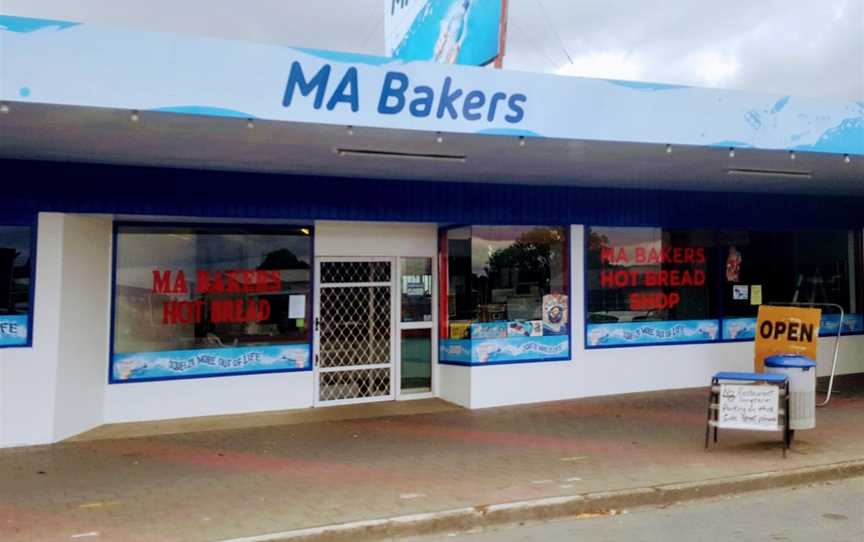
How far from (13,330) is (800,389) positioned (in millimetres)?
8813

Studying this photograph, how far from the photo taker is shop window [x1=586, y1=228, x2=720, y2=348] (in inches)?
439

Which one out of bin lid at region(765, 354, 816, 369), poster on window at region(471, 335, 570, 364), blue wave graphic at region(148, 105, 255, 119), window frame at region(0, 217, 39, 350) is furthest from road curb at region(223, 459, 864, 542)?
window frame at region(0, 217, 39, 350)

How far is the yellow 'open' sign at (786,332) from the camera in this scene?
9.41 metres

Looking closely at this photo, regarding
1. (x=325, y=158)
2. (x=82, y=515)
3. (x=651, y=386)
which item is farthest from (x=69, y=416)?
(x=651, y=386)

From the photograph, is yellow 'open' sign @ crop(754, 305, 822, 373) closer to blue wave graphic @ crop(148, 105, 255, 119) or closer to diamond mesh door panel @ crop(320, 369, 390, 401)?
diamond mesh door panel @ crop(320, 369, 390, 401)

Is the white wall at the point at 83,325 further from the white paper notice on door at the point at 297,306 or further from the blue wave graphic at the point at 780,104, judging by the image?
the blue wave graphic at the point at 780,104

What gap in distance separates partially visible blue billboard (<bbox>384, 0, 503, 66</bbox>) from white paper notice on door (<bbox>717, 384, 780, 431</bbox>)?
16.9 ft

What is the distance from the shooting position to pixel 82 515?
18.7ft

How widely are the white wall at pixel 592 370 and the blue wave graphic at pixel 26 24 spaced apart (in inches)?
261

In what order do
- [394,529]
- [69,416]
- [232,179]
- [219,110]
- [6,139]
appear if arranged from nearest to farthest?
[394,529] → [219,110] → [6,139] → [69,416] → [232,179]

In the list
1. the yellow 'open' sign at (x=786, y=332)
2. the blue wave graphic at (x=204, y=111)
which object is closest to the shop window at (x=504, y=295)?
the yellow 'open' sign at (x=786, y=332)

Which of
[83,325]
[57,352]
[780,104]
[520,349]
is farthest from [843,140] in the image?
[57,352]

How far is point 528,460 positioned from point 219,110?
463 centimetres

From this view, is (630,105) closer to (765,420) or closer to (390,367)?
(765,420)
